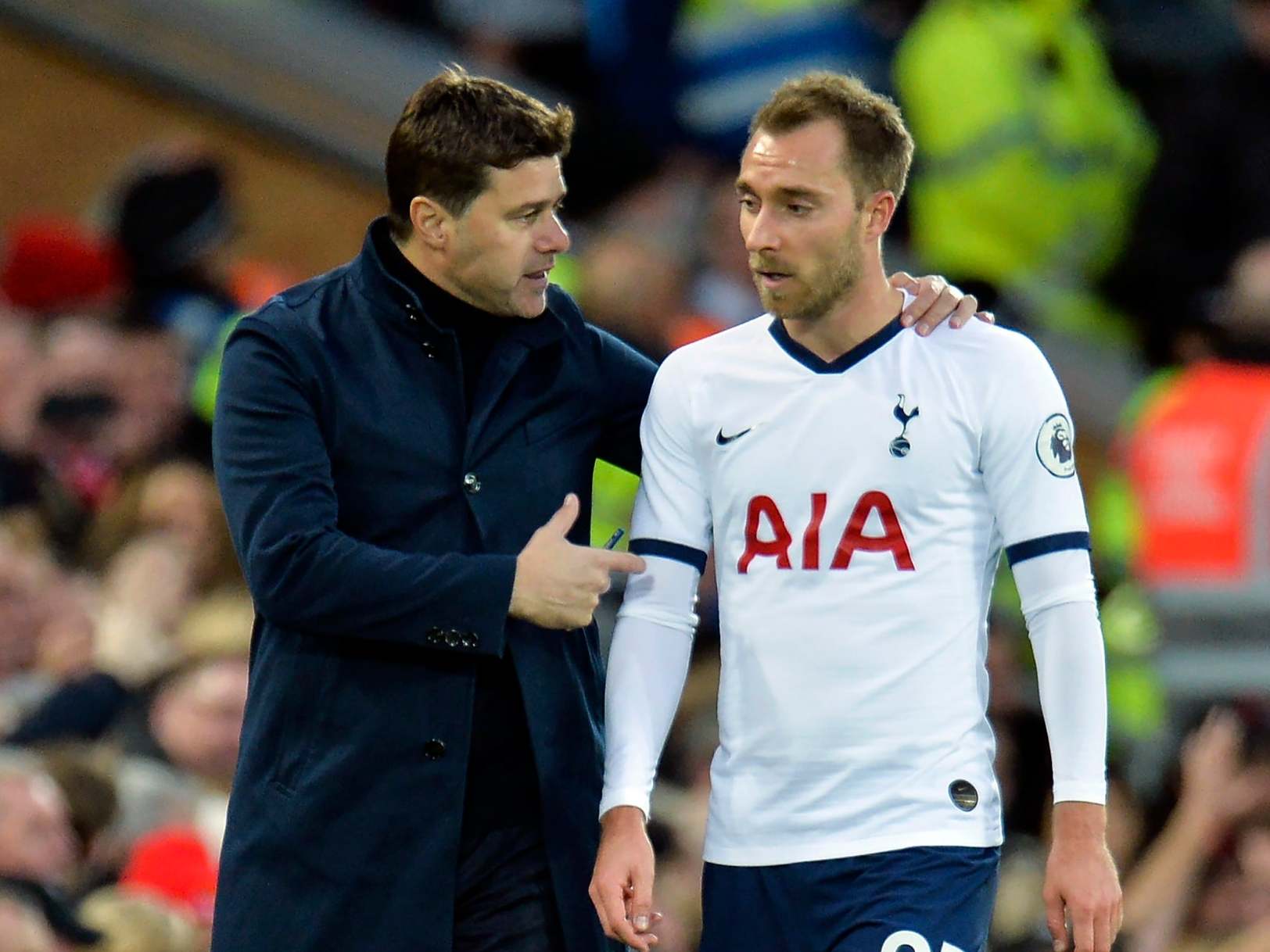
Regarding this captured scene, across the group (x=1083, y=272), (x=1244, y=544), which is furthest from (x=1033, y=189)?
(x=1244, y=544)

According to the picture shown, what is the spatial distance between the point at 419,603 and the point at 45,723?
343 cm

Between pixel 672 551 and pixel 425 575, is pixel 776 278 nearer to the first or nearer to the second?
pixel 672 551

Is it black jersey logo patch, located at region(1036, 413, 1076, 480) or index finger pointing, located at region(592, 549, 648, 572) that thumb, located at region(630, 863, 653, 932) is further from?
black jersey logo patch, located at region(1036, 413, 1076, 480)

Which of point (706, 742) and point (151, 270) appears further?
point (151, 270)

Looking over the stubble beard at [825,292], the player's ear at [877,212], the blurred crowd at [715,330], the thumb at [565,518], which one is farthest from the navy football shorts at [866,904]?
the blurred crowd at [715,330]

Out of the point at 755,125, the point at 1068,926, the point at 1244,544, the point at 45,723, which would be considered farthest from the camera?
the point at 45,723

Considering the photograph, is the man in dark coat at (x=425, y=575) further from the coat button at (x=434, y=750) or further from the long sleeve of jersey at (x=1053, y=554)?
the long sleeve of jersey at (x=1053, y=554)

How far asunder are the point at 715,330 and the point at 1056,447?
379cm

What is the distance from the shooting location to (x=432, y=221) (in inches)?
172

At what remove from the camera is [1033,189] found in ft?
27.6

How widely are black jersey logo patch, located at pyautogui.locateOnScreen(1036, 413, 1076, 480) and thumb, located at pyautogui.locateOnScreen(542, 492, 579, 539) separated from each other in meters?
0.73

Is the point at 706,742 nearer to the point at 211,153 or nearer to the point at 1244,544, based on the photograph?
the point at 1244,544

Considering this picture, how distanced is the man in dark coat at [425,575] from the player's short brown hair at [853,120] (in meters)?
0.22

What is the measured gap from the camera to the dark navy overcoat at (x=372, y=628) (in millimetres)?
4125
